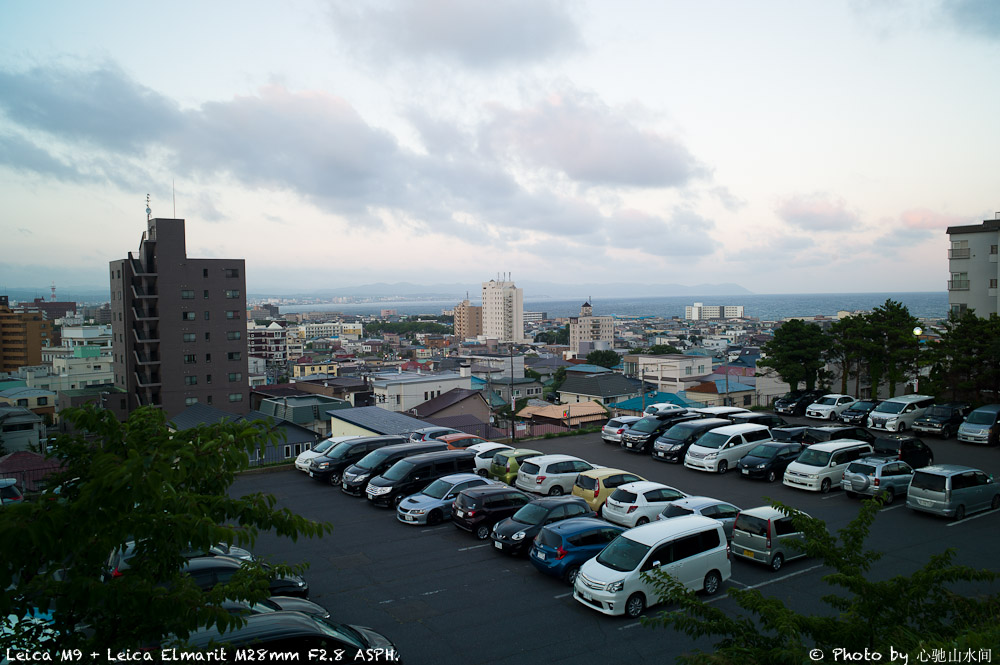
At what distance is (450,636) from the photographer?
920cm

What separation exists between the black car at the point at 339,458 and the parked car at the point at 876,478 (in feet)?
44.4

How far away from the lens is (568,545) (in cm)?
1120

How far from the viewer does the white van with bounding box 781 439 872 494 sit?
17.2 m

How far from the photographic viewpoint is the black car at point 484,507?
13.5 m

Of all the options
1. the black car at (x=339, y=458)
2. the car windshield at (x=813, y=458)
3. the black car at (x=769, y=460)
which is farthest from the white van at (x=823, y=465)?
the black car at (x=339, y=458)

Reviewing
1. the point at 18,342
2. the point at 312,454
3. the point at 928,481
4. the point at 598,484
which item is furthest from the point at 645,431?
the point at 18,342

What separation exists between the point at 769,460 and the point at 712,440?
1988mm

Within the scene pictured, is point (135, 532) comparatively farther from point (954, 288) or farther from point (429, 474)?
point (954, 288)

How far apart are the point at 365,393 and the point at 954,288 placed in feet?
170

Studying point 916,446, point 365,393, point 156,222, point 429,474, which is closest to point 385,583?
point 429,474

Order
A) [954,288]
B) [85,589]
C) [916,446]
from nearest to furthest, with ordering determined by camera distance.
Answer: [85,589], [916,446], [954,288]

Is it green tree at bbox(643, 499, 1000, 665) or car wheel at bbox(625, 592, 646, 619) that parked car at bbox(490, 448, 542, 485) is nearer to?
car wheel at bbox(625, 592, 646, 619)

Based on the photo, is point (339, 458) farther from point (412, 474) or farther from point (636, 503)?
point (636, 503)

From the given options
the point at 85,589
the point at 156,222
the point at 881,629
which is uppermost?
the point at 156,222
